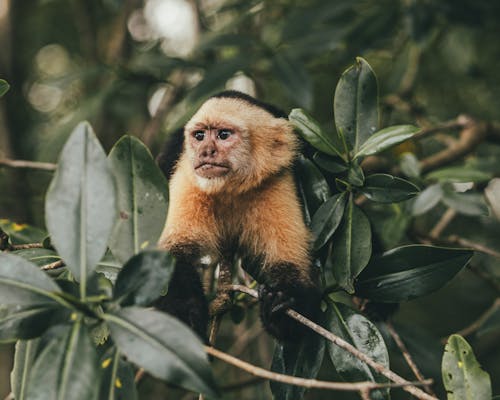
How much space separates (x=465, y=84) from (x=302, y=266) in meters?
2.40

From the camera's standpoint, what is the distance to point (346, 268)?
1596 millimetres

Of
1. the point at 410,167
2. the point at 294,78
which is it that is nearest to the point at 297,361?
the point at 410,167

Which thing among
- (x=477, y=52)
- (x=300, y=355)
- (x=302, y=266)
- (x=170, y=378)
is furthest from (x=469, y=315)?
(x=170, y=378)

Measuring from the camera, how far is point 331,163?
1.71m

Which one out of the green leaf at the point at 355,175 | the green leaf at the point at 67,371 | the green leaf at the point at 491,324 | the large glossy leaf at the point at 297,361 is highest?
the green leaf at the point at 355,175

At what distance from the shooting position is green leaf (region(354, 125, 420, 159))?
5.33 ft

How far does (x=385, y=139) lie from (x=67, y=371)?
1042 millimetres

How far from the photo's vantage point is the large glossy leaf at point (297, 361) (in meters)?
1.57

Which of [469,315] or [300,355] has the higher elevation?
[300,355]

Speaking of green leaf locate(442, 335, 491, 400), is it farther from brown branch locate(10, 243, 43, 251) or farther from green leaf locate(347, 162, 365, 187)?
brown branch locate(10, 243, 43, 251)

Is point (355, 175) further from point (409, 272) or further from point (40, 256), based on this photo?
point (40, 256)

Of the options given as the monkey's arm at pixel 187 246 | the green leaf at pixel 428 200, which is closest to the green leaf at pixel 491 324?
the green leaf at pixel 428 200

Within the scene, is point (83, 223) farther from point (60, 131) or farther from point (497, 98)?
point (497, 98)

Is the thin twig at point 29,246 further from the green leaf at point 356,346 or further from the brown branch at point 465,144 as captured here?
the brown branch at point 465,144
